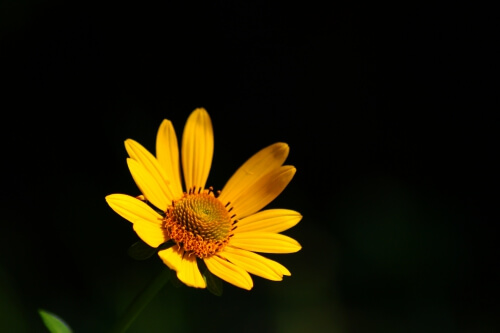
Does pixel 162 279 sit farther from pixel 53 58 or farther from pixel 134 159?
pixel 53 58

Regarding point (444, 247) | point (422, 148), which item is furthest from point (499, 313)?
point (422, 148)

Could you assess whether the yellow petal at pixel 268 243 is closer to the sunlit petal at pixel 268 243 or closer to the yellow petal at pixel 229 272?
the sunlit petal at pixel 268 243

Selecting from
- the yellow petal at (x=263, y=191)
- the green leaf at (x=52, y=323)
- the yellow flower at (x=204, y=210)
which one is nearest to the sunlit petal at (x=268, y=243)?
the yellow flower at (x=204, y=210)

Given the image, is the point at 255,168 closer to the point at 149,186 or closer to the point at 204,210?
the point at 204,210

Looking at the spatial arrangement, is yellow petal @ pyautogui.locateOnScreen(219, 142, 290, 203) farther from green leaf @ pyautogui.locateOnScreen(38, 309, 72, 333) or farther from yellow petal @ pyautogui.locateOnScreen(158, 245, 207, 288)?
green leaf @ pyautogui.locateOnScreen(38, 309, 72, 333)

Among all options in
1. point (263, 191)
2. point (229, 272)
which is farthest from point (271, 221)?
point (229, 272)

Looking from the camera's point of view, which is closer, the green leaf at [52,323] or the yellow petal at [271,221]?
the green leaf at [52,323]

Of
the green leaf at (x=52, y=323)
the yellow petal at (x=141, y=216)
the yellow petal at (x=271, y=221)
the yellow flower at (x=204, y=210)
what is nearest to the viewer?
the green leaf at (x=52, y=323)
